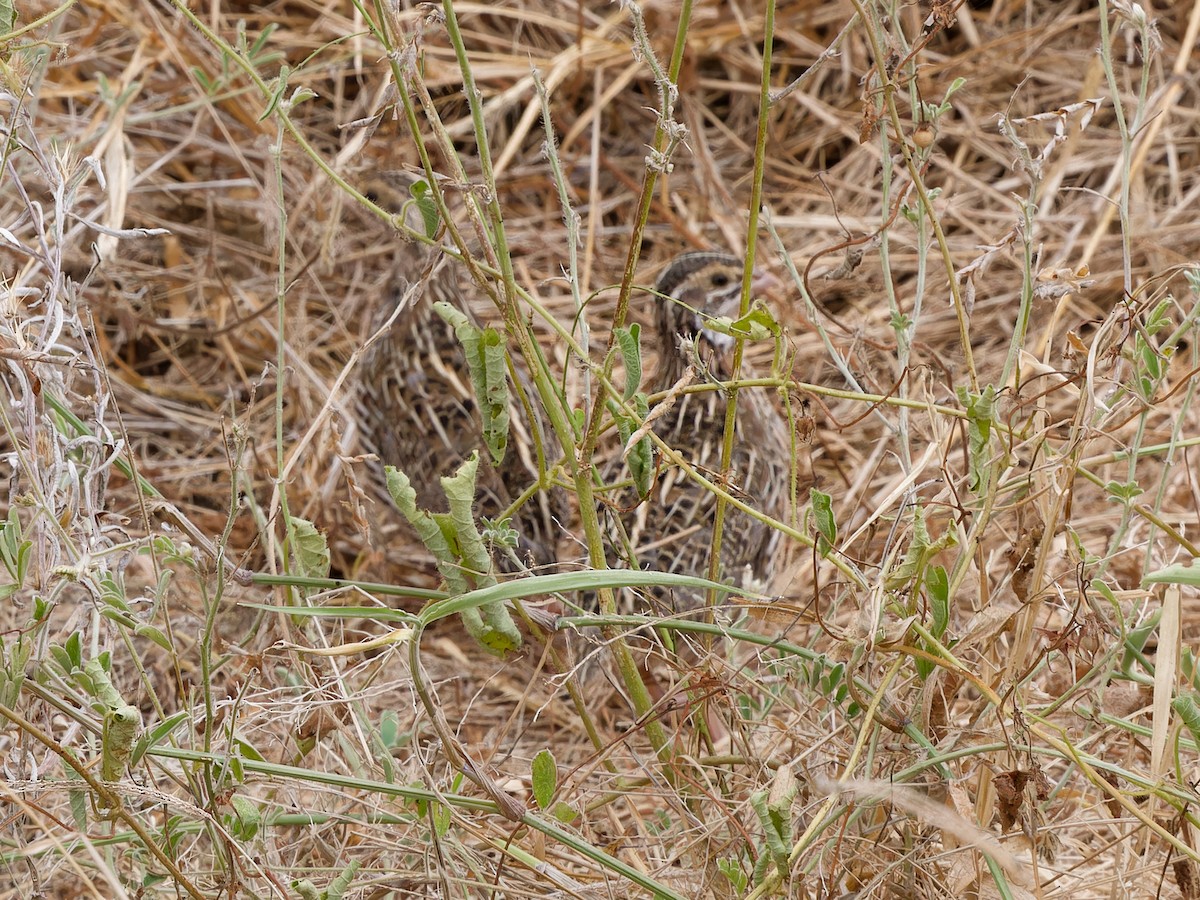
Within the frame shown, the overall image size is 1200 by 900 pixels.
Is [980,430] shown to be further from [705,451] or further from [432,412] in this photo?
[432,412]

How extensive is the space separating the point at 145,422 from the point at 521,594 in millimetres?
3119

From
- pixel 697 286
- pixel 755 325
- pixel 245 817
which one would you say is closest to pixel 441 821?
pixel 245 817

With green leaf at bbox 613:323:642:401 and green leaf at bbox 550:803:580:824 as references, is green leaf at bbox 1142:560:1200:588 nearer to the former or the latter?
green leaf at bbox 613:323:642:401

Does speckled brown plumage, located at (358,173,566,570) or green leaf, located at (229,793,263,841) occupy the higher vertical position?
green leaf, located at (229,793,263,841)

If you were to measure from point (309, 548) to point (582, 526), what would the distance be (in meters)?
1.27

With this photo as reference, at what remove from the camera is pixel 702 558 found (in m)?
3.53

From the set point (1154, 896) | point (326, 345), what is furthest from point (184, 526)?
point (326, 345)

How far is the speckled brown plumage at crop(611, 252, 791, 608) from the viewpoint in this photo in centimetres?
353

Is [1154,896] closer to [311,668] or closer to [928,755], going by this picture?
[928,755]

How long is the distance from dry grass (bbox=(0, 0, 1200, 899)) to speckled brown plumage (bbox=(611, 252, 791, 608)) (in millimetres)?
179

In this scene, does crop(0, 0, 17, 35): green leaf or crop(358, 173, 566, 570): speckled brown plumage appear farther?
crop(358, 173, 566, 570): speckled brown plumage

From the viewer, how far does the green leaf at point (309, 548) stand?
1.87 m

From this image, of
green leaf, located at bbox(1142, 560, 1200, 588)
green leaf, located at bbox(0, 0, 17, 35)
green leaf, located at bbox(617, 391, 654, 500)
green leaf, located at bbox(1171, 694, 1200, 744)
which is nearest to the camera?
green leaf, located at bbox(1142, 560, 1200, 588)

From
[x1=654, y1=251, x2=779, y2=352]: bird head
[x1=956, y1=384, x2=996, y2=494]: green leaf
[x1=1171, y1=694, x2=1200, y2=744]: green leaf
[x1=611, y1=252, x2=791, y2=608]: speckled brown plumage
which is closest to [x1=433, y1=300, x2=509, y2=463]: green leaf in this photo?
[x1=956, y1=384, x2=996, y2=494]: green leaf
